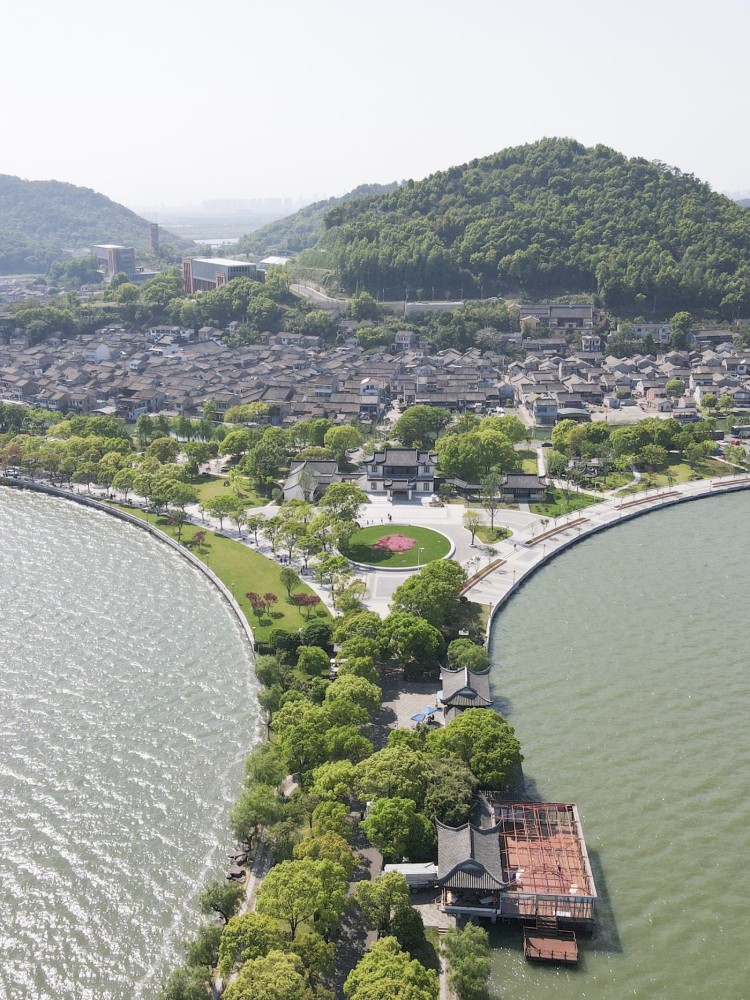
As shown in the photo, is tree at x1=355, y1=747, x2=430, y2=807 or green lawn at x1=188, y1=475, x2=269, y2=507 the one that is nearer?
tree at x1=355, y1=747, x2=430, y2=807

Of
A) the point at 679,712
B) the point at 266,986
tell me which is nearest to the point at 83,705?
the point at 266,986

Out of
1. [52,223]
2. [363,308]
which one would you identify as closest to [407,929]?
[363,308]

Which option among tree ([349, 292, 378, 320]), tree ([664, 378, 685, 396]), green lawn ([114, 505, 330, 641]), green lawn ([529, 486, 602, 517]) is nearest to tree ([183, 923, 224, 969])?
green lawn ([114, 505, 330, 641])

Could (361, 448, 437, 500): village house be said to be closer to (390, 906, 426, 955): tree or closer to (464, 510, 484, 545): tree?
(464, 510, 484, 545): tree

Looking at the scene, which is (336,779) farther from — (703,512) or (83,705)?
(703,512)

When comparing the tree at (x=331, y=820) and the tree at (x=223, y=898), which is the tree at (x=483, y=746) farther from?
the tree at (x=223, y=898)

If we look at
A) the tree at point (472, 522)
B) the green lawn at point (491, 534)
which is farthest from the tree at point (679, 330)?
the tree at point (472, 522)
